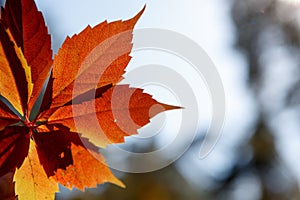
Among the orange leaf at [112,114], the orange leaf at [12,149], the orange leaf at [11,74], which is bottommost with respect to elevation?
the orange leaf at [12,149]

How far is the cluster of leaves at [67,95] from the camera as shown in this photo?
0.22 m

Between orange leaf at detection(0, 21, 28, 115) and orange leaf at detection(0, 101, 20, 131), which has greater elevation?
orange leaf at detection(0, 21, 28, 115)

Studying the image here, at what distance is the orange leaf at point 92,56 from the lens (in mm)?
224

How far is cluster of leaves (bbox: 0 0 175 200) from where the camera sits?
0.72ft

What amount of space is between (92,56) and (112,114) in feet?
0.12

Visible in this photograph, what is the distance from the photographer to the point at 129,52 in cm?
22

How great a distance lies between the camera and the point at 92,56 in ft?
0.74

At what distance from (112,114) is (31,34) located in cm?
7

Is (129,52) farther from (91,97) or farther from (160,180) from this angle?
(160,180)

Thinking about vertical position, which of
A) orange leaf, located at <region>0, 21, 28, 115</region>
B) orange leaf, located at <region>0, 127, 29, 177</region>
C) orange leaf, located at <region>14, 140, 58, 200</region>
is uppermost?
orange leaf, located at <region>0, 21, 28, 115</region>

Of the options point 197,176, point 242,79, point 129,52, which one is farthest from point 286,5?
point 129,52

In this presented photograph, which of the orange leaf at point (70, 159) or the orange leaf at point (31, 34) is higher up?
the orange leaf at point (31, 34)

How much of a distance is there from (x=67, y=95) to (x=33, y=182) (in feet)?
0.18

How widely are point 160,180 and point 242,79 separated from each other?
124cm
